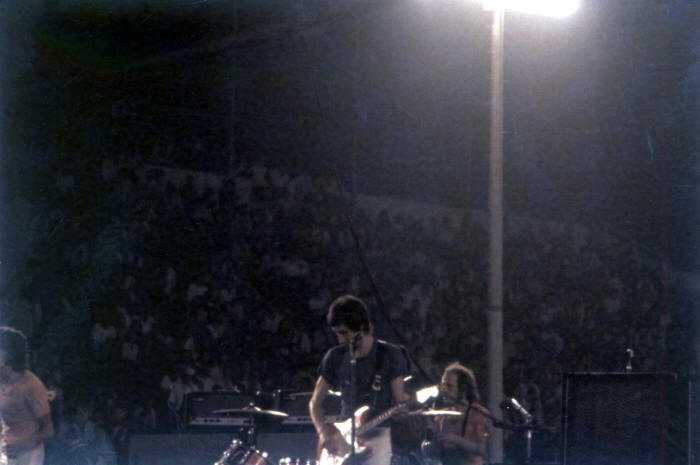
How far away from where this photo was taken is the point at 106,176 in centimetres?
965

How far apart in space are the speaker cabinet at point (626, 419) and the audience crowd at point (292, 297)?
3.49 m

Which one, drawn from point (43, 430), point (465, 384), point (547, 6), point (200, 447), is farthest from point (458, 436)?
point (547, 6)

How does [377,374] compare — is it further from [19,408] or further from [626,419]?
[19,408]

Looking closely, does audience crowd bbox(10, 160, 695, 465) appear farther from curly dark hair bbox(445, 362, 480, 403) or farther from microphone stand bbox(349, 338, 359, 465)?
microphone stand bbox(349, 338, 359, 465)

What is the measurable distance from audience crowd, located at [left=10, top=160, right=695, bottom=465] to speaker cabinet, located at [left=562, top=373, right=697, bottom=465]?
3489 mm

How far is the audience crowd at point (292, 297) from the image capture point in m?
9.40

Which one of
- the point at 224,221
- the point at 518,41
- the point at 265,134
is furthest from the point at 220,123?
the point at 518,41

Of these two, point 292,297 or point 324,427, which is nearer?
point 324,427

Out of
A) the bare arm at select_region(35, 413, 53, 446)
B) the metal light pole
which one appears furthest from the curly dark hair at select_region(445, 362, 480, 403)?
the bare arm at select_region(35, 413, 53, 446)

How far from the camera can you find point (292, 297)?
10.8 m

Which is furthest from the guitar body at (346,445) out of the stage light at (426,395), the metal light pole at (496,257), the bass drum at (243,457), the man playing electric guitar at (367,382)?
the metal light pole at (496,257)

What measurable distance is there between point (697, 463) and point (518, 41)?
12.3 meters

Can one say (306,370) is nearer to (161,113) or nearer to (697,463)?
(161,113)

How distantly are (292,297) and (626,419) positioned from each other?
22.5 ft
